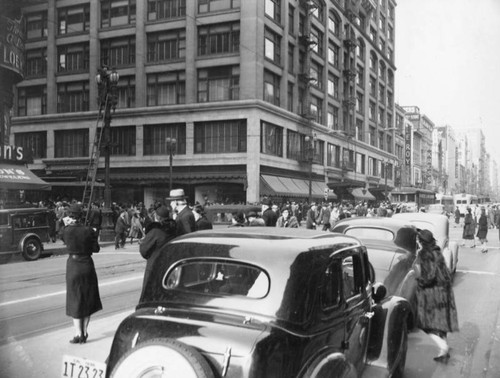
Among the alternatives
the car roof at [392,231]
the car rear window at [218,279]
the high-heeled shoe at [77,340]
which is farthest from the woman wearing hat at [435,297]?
the high-heeled shoe at [77,340]

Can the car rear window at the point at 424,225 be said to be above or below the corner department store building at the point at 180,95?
below

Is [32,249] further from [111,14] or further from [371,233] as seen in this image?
[111,14]

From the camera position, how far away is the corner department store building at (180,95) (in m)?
Result: 34.2

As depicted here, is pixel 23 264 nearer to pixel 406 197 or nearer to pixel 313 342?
pixel 313 342

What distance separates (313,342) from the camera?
2.92 meters

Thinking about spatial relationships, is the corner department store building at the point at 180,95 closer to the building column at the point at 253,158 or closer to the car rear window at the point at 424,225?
the building column at the point at 253,158

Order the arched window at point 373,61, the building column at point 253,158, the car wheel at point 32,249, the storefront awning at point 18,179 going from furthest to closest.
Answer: the arched window at point 373,61 → the building column at point 253,158 → the storefront awning at point 18,179 → the car wheel at point 32,249

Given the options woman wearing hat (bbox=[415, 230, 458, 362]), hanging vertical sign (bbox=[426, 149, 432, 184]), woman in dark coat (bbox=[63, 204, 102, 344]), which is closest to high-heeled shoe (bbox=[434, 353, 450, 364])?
woman wearing hat (bbox=[415, 230, 458, 362])

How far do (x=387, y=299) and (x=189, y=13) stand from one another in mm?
34026

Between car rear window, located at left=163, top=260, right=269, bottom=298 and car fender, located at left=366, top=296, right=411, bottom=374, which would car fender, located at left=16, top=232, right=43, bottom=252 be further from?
car fender, located at left=366, top=296, right=411, bottom=374

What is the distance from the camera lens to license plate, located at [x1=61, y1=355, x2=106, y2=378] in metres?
2.92

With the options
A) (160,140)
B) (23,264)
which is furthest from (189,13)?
(23,264)

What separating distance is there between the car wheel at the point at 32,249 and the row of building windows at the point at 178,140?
67.7 ft

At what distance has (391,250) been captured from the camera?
6633mm
